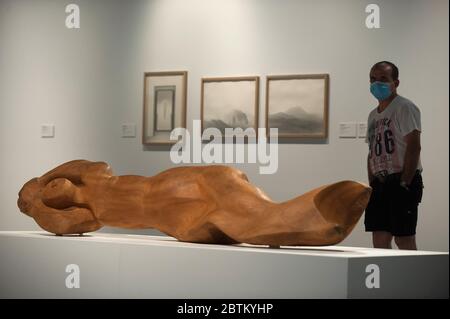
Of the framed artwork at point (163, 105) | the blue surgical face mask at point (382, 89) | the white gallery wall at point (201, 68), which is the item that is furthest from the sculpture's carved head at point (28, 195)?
the framed artwork at point (163, 105)

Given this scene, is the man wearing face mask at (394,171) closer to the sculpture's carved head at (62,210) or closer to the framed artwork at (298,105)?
the framed artwork at (298,105)

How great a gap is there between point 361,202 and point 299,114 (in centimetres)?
314

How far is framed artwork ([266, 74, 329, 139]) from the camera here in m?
6.04

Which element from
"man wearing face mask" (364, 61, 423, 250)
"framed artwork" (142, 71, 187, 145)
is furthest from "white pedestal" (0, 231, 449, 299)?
"framed artwork" (142, 71, 187, 145)

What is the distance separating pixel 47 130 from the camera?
23.4 ft

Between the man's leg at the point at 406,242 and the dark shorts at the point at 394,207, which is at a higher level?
the dark shorts at the point at 394,207

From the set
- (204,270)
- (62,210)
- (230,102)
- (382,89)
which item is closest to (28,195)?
(62,210)

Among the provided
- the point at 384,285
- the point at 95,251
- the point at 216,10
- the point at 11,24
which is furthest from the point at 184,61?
the point at 384,285

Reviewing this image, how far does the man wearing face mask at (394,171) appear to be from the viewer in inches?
177

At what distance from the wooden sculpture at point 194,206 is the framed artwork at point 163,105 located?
2.77 meters

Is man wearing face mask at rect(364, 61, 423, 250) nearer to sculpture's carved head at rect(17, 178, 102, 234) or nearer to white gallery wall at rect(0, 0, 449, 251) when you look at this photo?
white gallery wall at rect(0, 0, 449, 251)

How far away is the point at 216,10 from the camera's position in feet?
21.3

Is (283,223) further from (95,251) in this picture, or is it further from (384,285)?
(95,251)

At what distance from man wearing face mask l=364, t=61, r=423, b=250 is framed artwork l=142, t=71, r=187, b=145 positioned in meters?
2.26
